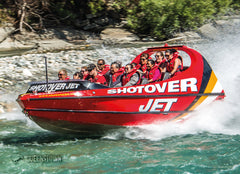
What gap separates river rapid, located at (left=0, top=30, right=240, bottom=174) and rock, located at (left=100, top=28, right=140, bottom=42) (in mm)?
10754

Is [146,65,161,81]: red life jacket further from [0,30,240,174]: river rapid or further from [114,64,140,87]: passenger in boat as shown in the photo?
[0,30,240,174]: river rapid

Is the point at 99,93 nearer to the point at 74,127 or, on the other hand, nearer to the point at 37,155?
the point at 74,127

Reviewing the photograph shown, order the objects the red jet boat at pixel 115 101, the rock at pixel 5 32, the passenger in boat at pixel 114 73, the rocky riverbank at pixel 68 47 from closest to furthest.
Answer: the red jet boat at pixel 115 101, the passenger in boat at pixel 114 73, the rocky riverbank at pixel 68 47, the rock at pixel 5 32

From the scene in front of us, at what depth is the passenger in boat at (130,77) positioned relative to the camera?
6859 mm

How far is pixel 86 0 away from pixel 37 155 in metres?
15.9

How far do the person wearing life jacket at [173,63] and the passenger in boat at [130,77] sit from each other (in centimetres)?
73

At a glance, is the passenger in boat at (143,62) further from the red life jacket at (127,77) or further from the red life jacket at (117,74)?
the red life jacket at (117,74)

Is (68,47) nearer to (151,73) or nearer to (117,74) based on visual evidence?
(117,74)

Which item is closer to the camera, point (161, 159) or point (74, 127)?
point (161, 159)

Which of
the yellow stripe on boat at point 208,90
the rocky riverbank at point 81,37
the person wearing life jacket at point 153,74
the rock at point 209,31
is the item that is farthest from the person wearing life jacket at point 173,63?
the rock at point 209,31

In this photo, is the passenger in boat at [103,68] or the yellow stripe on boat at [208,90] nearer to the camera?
the yellow stripe on boat at [208,90]

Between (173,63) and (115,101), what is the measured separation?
176 cm

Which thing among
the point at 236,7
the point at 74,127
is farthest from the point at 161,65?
the point at 236,7

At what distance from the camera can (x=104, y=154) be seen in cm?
547
